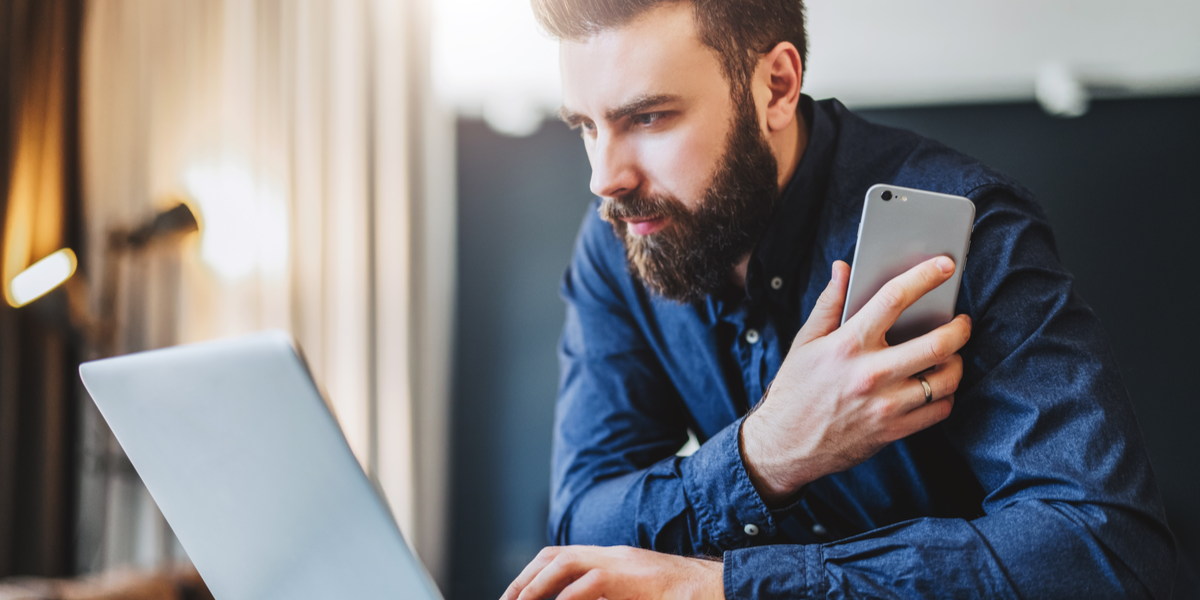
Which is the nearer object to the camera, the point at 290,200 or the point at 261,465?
the point at 261,465

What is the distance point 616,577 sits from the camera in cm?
63

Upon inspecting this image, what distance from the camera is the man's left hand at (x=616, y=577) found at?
2.05 feet

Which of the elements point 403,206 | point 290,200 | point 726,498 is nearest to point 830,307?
point 726,498

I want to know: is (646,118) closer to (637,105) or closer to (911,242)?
(637,105)

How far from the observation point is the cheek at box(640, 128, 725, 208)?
0.84 meters

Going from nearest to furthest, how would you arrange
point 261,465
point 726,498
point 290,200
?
point 261,465 → point 726,498 → point 290,200

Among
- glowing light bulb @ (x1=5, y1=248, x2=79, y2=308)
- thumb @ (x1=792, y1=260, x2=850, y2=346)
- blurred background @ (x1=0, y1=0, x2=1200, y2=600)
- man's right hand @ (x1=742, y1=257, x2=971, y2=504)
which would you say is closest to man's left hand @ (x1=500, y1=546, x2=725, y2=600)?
man's right hand @ (x1=742, y1=257, x2=971, y2=504)

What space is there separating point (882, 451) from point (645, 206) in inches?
16.1

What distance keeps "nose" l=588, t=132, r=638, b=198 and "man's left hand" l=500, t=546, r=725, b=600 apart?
16.8 inches

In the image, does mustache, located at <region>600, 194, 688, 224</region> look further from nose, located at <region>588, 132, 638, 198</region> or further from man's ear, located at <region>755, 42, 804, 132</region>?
man's ear, located at <region>755, 42, 804, 132</region>

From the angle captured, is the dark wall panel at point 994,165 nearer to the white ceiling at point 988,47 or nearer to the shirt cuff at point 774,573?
the white ceiling at point 988,47

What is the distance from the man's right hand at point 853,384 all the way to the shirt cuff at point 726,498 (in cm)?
3

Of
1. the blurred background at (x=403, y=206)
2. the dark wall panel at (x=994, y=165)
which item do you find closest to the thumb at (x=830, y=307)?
the blurred background at (x=403, y=206)

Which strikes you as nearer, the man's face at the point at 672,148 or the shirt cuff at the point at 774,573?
the shirt cuff at the point at 774,573
